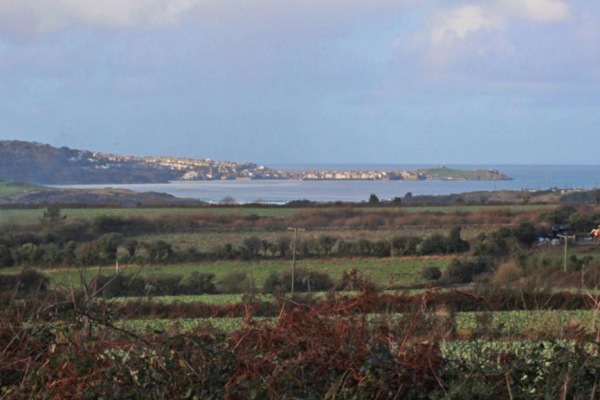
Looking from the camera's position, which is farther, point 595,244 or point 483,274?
point 595,244

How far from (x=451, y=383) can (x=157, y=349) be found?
2153 mm

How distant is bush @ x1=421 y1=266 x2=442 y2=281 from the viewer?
36.1 meters

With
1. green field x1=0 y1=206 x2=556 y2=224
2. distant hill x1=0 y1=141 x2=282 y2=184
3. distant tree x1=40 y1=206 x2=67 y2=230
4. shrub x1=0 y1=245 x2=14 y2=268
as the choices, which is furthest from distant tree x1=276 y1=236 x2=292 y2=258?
shrub x1=0 y1=245 x2=14 y2=268

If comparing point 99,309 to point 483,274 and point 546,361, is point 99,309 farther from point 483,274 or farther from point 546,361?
point 483,274

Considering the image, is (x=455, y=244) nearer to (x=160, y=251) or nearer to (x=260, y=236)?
(x=260, y=236)

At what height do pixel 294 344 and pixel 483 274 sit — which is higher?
pixel 294 344

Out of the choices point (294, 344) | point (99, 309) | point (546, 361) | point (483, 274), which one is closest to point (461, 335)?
point (546, 361)

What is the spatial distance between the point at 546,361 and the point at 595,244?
4126 cm

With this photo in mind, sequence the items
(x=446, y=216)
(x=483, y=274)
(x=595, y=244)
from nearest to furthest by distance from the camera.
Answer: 1. (x=483, y=274)
2. (x=595, y=244)
3. (x=446, y=216)

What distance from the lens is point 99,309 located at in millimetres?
7273

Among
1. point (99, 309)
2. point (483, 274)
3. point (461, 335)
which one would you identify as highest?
point (99, 309)

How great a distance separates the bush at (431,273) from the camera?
36.1 meters

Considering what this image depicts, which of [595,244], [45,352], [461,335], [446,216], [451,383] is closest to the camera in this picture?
[451,383]

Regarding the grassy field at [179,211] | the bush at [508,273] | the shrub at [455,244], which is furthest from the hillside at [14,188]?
the bush at [508,273]
